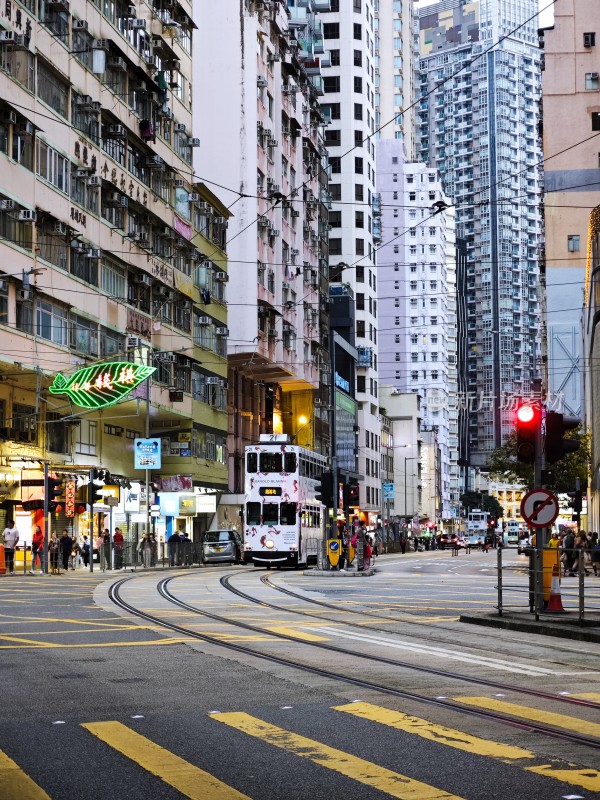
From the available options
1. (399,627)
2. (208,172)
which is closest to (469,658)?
(399,627)

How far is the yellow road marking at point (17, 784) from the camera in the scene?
701 centimetres

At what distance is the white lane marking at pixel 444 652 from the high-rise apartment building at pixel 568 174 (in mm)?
62521

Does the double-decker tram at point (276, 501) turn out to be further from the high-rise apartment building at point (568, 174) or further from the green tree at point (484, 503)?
the green tree at point (484, 503)

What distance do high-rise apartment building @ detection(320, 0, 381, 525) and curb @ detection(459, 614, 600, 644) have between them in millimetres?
88883

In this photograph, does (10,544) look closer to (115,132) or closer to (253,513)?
(253,513)

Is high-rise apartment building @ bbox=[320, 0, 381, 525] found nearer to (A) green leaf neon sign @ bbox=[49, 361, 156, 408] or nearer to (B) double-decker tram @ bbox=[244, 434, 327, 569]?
(B) double-decker tram @ bbox=[244, 434, 327, 569]

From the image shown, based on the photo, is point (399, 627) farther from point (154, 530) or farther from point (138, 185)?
point (154, 530)

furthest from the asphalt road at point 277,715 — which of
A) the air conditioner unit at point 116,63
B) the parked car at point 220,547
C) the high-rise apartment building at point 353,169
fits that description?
the high-rise apartment building at point 353,169

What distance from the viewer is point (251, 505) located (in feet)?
154

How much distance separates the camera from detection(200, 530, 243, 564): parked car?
5234cm

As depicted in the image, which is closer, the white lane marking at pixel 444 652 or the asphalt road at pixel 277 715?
the asphalt road at pixel 277 715

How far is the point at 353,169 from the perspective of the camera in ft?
356

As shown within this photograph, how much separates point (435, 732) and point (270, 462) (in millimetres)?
37418

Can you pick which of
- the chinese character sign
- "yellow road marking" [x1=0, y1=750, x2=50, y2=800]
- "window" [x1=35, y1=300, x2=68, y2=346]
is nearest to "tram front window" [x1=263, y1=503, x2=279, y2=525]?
the chinese character sign
